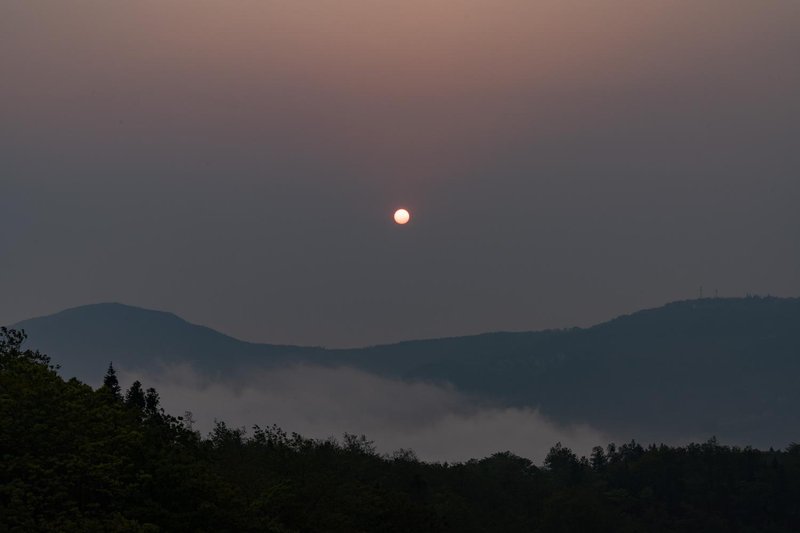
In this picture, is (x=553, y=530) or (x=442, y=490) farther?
(x=553, y=530)

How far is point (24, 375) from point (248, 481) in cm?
2295

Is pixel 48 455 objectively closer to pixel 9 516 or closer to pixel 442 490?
pixel 9 516

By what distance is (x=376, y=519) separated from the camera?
87.5 metres

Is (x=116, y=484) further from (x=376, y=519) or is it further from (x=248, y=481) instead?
(x=376, y=519)

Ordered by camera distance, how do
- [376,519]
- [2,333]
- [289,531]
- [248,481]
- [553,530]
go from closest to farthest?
[289,531]
[2,333]
[248,481]
[376,519]
[553,530]

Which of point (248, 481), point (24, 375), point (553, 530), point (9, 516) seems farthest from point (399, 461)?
point (9, 516)

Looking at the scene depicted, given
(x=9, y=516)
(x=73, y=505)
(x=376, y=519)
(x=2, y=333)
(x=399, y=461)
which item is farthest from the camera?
(x=399, y=461)

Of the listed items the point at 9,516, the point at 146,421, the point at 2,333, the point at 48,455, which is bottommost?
the point at 9,516

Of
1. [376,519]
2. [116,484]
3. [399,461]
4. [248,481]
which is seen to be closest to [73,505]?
[116,484]

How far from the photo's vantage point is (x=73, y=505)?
154ft

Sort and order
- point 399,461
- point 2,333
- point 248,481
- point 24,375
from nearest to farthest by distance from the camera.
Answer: point 24,375, point 2,333, point 248,481, point 399,461

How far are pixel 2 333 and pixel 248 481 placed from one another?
18104mm

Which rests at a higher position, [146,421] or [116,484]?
[146,421]

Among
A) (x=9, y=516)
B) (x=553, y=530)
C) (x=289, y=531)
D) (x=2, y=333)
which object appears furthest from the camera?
(x=553, y=530)
